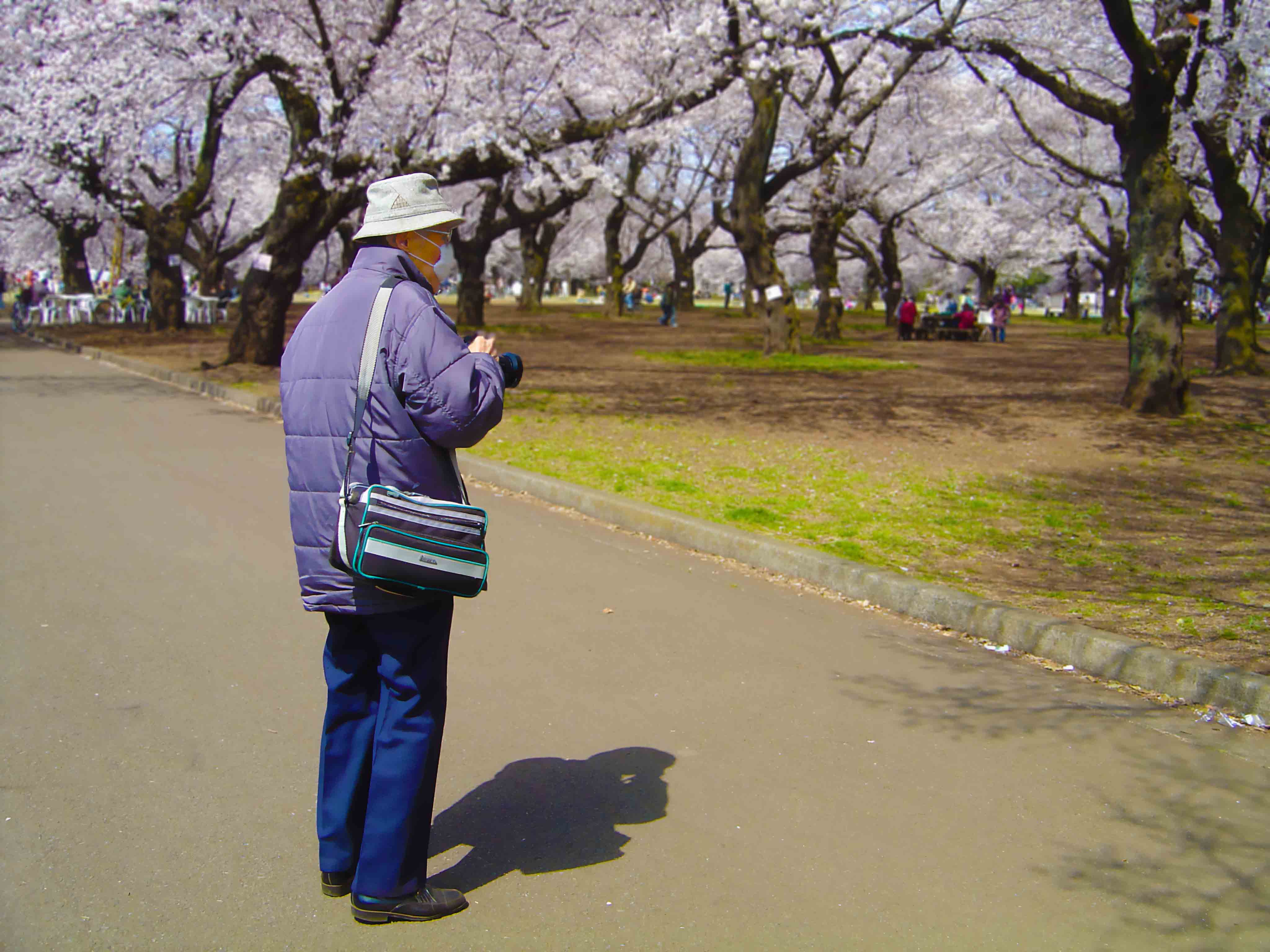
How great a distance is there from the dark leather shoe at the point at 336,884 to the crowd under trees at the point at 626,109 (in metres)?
12.6

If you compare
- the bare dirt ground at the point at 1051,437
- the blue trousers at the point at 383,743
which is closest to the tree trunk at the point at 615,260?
the bare dirt ground at the point at 1051,437

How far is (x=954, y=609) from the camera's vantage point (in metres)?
5.86

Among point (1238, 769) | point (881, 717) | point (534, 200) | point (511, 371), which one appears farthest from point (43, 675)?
point (534, 200)

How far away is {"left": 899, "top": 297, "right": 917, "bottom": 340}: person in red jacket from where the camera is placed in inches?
1305

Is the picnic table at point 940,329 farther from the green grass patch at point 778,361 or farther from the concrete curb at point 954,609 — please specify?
the concrete curb at point 954,609

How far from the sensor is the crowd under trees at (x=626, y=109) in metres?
16.0

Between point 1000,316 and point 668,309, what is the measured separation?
13.0 m

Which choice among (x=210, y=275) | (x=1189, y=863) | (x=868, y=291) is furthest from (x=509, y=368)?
(x=868, y=291)

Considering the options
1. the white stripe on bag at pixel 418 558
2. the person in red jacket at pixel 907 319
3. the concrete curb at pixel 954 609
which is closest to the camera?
the white stripe on bag at pixel 418 558

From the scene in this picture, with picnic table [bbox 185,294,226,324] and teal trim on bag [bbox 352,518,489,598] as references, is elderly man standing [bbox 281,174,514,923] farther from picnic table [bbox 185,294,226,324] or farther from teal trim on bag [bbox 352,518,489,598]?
picnic table [bbox 185,294,226,324]

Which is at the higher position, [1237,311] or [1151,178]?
[1151,178]

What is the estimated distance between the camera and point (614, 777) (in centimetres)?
393

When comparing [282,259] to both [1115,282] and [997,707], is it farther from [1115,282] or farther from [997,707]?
[1115,282]

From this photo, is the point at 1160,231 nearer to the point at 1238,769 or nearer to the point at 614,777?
the point at 1238,769
